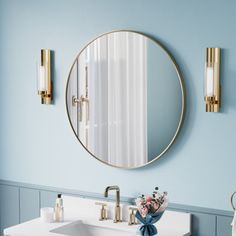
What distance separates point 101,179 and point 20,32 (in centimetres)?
108

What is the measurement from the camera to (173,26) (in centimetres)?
322

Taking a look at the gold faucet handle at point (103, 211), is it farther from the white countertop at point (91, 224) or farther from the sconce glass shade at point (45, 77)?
the sconce glass shade at point (45, 77)

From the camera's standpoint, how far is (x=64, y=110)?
3.65 meters

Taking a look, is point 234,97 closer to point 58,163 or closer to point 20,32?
point 58,163

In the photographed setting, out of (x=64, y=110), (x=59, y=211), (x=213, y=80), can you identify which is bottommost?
(x=59, y=211)

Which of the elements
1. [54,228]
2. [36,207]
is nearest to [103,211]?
[54,228]

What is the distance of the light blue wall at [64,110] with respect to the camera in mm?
3109

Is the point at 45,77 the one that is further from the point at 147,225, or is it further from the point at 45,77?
the point at 147,225

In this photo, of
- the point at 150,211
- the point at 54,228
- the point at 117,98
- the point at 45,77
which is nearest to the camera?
the point at 150,211

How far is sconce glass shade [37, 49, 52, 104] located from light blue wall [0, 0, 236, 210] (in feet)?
0.17

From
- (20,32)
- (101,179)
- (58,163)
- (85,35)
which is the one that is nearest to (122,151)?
(101,179)

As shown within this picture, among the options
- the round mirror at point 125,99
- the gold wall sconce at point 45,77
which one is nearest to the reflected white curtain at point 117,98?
the round mirror at point 125,99

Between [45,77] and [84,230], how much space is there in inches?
37.3

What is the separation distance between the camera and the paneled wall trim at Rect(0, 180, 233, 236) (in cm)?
314
